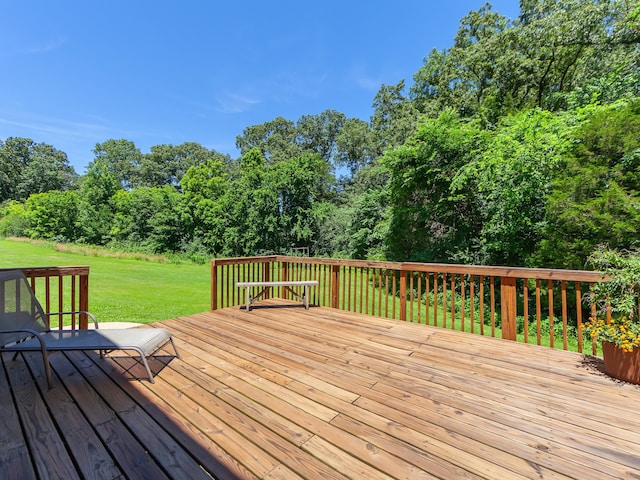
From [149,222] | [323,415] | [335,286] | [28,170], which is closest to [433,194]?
[335,286]

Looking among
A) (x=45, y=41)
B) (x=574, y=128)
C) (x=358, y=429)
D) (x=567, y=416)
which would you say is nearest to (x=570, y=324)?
(x=574, y=128)

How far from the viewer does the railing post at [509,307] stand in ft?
10.5

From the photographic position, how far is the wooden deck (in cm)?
136

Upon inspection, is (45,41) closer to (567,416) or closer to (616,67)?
(567,416)

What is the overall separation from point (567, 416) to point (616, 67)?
378 inches

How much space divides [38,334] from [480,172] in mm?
9106

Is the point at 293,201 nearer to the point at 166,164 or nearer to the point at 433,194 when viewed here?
the point at 433,194

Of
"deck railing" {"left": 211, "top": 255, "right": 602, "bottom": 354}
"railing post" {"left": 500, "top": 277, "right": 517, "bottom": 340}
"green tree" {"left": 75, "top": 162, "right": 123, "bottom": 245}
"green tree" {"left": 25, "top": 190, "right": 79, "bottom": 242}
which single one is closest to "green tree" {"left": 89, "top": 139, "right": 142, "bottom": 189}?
"green tree" {"left": 25, "top": 190, "right": 79, "bottom": 242}

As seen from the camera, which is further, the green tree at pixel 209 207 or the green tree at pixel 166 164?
the green tree at pixel 166 164

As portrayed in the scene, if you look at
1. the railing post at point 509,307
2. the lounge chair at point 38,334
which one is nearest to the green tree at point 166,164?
the lounge chair at point 38,334

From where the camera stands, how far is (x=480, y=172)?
7.89 metres

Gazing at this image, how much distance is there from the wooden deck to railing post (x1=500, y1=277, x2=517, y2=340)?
1.04 feet

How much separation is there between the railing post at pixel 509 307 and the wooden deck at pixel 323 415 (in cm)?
32

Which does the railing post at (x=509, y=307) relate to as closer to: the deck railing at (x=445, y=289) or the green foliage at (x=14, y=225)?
the deck railing at (x=445, y=289)
